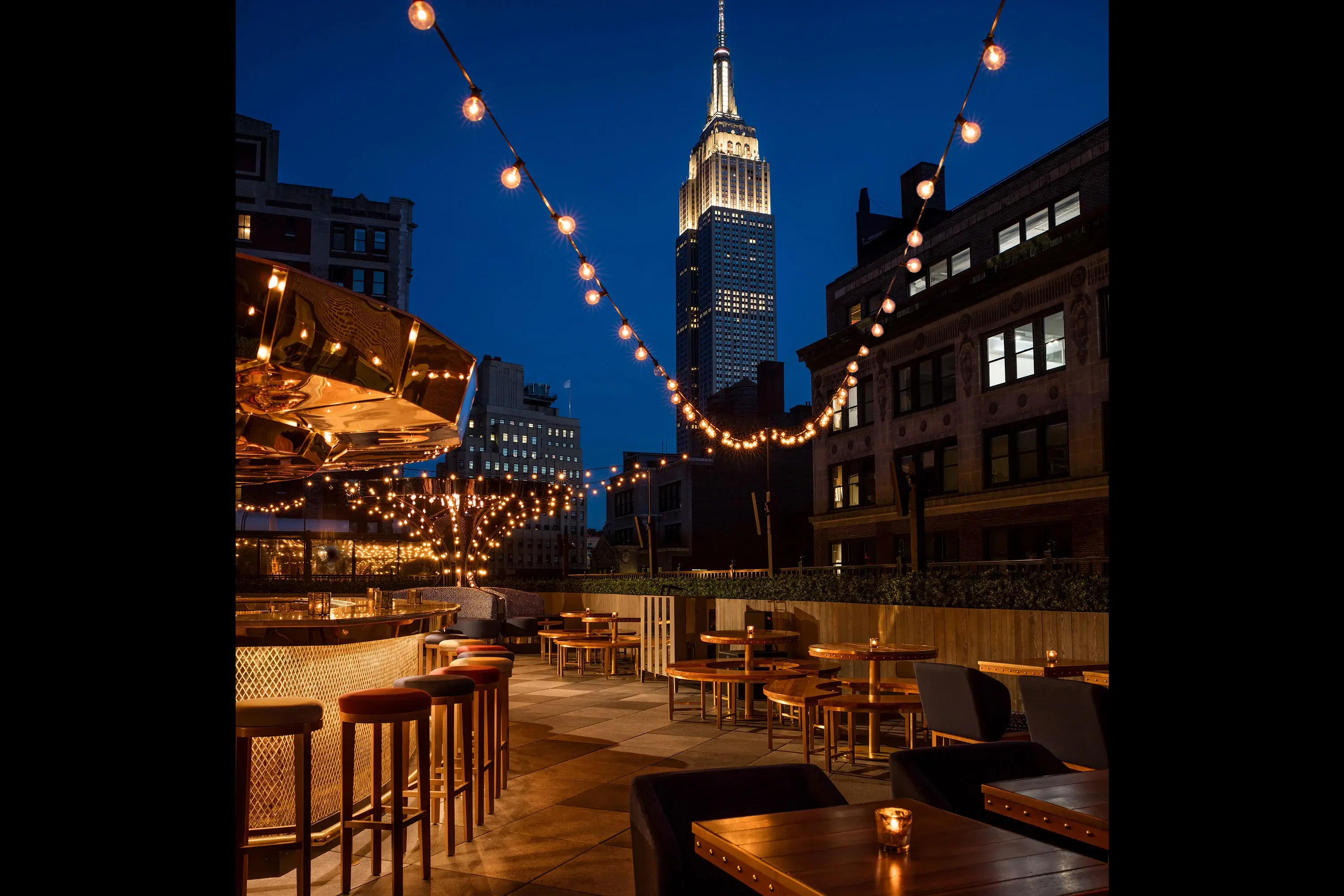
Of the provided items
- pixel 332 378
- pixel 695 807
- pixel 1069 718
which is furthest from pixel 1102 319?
pixel 695 807

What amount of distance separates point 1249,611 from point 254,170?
51839 mm

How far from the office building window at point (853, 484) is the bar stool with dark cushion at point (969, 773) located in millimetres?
22354

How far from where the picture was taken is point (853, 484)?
90.4 ft

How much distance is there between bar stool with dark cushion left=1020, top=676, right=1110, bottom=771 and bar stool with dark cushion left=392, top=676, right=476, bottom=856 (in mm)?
3664

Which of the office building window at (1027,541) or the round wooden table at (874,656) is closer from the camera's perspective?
the round wooden table at (874,656)

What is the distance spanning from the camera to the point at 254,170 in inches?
1795

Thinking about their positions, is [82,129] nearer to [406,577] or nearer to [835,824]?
[835,824]

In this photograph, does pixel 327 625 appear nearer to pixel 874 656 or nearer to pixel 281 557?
pixel 874 656

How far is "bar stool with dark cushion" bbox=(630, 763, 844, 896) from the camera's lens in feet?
9.71

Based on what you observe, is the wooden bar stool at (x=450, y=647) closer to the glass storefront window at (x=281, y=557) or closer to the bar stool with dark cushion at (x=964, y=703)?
the bar stool with dark cushion at (x=964, y=703)

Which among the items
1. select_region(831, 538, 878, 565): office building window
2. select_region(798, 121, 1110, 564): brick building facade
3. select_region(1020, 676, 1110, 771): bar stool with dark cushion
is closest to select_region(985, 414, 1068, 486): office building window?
select_region(798, 121, 1110, 564): brick building facade

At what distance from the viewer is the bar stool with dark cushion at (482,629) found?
13.7 meters

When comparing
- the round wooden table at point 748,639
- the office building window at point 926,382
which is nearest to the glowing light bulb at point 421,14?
the round wooden table at point 748,639

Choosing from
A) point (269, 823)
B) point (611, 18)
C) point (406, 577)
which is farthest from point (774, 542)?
point (611, 18)
